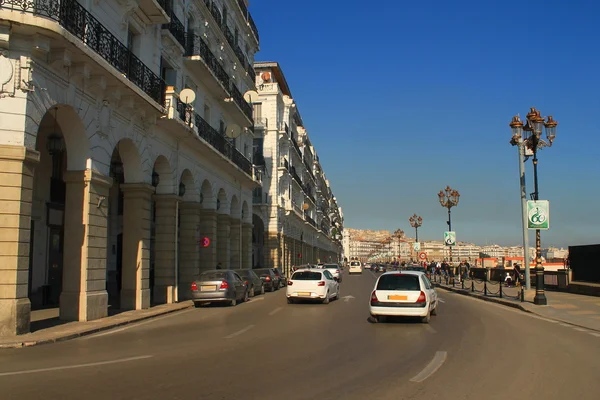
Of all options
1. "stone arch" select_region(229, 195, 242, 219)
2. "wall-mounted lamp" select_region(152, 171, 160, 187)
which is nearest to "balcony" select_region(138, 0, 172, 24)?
"wall-mounted lamp" select_region(152, 171, 160, 187)

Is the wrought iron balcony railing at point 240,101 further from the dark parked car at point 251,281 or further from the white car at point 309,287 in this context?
the white car at point 309,287

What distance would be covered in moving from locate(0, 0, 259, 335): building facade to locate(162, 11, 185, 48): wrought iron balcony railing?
12 centimetres

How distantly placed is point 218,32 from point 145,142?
13.3 meters

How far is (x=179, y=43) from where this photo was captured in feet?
82.7

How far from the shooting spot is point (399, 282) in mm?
15852

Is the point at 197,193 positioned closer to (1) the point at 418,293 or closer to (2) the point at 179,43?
(2) the point at 179,43

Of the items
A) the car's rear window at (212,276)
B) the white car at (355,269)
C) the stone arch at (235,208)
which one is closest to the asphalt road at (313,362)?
the car's rear window at (212,276)

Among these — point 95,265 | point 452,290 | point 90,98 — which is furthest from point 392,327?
point 452,290

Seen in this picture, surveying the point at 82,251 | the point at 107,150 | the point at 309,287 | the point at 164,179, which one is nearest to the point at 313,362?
the point at 82,251

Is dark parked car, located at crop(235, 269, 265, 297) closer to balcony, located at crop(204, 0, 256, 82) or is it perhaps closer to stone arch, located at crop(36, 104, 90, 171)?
stone arch, located at crop(36, 104, 90, 171)

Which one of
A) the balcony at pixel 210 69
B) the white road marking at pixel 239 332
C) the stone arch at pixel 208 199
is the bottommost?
the white road marking at pixel 239 332

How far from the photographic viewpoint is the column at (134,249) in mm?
20297

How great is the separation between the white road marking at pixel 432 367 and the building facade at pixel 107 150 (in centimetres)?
949

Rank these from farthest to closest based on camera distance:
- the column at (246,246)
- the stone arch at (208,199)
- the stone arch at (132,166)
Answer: the column at (246,246) → the stone arch at (208,199) → the stone arch at (132,166)
